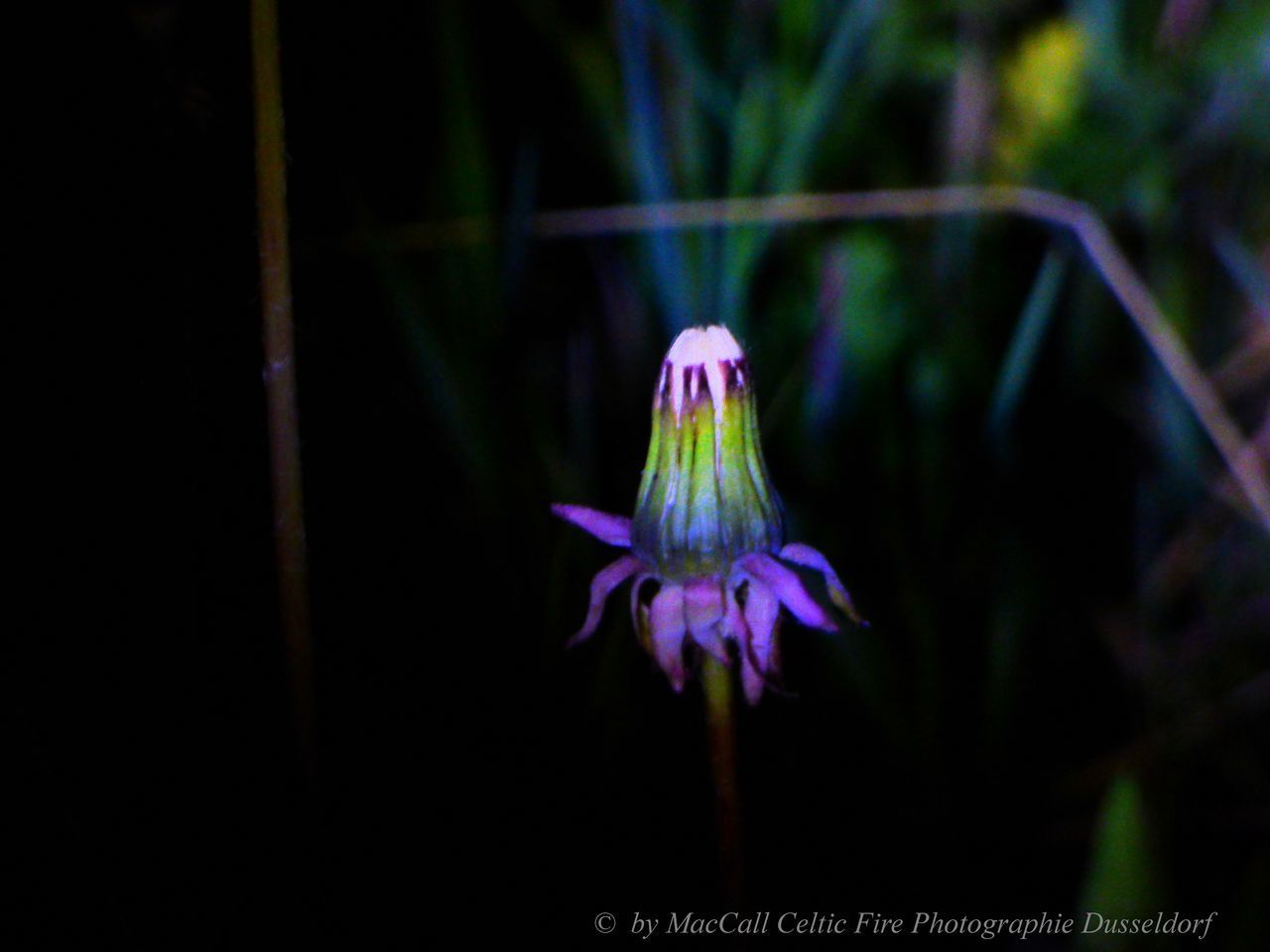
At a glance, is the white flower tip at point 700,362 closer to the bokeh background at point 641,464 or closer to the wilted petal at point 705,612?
the wilted petal at point 705,612

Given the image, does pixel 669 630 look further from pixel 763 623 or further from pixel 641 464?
pixel 641 464

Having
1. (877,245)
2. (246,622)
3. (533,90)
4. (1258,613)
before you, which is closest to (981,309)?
(877,245)

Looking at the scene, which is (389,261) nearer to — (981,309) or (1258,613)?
(981,309)

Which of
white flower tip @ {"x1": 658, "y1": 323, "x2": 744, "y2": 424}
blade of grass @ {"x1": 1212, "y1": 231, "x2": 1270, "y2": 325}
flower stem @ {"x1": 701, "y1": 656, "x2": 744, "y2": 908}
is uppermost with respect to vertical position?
blade of grass @ {"x1": 1212, "y1": 231, "x2": 1270, "y2": 325}

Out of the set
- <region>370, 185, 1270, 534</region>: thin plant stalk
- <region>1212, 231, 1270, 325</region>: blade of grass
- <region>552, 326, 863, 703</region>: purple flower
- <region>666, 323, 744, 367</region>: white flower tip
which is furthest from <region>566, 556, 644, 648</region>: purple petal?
<region>1212, 231, 1270, 325</region>: blade of grass

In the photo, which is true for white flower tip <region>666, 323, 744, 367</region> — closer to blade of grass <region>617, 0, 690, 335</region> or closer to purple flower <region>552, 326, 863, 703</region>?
purple flower <region>552, 326, 863, 703</region>

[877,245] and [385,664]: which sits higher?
[877,245]

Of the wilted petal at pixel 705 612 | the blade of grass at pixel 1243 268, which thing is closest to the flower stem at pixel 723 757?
the wilted petal at pixel 705 612

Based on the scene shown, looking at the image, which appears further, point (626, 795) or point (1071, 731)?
point (1071, 731)
